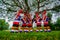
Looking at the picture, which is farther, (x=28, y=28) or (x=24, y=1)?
(x=24, y=1)

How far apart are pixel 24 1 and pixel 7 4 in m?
1.34

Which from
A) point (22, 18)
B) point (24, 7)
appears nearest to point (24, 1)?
point (24, 7)

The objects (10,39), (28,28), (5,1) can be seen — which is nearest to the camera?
(10,39)

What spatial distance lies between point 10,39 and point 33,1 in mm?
5926

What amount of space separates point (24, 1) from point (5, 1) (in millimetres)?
1323

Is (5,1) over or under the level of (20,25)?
over

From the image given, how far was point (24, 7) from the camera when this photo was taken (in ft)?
32.9

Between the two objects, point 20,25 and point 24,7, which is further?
point 24,7

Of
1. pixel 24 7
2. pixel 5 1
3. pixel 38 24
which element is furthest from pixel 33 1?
pixel 38 24

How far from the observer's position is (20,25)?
25.5 feet

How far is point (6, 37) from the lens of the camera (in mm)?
4863

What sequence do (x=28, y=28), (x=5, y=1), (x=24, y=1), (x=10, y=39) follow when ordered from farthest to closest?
(x=5, y=1) → (x=24, y=1) → (x=28, y=28) → (x=10, y=39)

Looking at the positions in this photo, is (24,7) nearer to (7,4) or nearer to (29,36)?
(7,4)

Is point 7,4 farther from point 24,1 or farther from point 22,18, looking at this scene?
point 22,18
